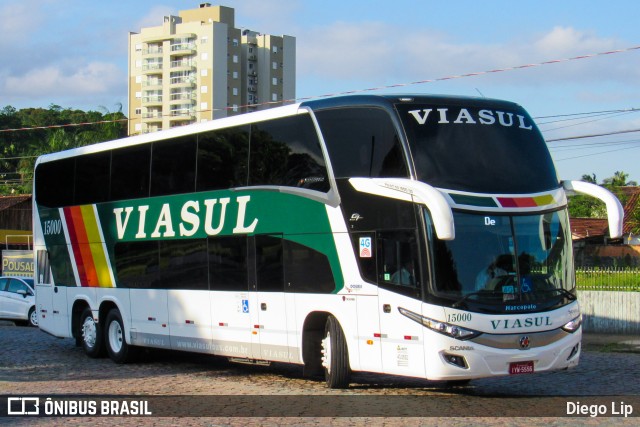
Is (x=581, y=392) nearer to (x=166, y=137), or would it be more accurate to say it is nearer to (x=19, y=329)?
(x=166, y=137)

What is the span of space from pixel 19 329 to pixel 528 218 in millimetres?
20326

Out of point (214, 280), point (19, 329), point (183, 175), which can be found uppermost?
point (183, 175)

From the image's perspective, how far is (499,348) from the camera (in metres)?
12.6

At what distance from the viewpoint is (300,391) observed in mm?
14383

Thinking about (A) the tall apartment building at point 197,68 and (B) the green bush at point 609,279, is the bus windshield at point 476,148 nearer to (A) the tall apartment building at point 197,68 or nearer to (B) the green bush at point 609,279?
(B) the green bush at point 609,279

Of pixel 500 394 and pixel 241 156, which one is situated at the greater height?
pixel 241 156

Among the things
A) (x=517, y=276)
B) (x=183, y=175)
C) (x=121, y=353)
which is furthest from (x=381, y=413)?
(x=121, y=353)

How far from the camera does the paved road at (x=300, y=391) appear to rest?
1165 cm

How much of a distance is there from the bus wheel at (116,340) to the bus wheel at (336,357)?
6366 mm

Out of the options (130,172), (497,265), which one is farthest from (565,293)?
(130,172)

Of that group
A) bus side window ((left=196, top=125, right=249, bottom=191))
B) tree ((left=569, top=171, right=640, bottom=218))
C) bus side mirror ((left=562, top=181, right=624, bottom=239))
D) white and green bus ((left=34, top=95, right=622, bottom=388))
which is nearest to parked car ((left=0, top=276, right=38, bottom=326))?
white and green bus ((left=34, top=95, right=622, bottom=388))

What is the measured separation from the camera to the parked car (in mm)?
31047

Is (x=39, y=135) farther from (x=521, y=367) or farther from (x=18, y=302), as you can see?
(x=521, y=367)

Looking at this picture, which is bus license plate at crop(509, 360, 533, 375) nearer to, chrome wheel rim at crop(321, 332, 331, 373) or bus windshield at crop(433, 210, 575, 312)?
bus windshield at crop(433, 210, 575, 312)
